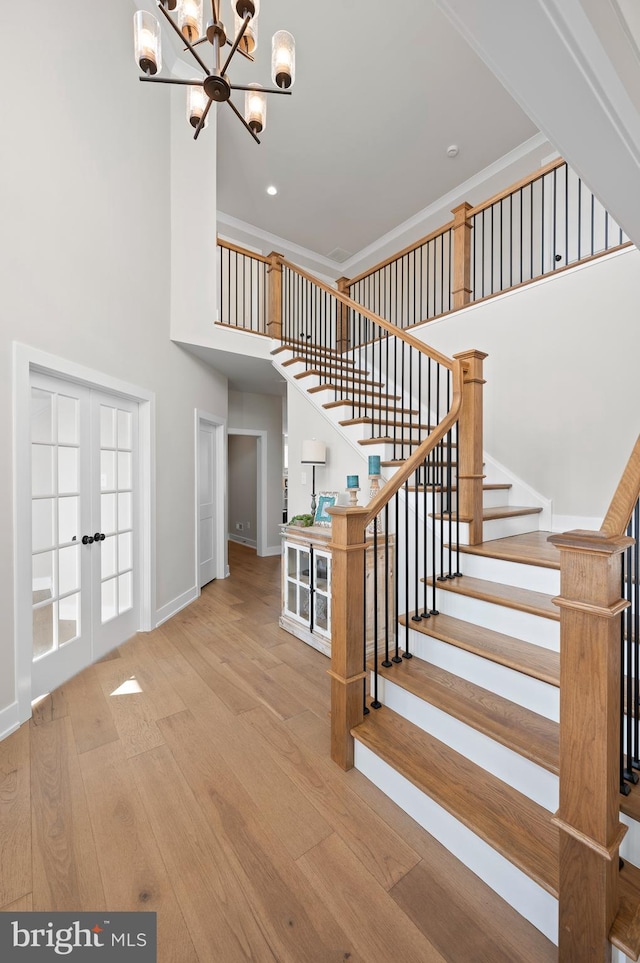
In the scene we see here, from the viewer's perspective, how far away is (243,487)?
24.3 ft

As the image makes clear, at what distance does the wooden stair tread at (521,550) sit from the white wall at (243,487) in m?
4.72

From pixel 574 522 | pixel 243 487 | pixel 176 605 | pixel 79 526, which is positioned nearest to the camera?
pixel 79 526

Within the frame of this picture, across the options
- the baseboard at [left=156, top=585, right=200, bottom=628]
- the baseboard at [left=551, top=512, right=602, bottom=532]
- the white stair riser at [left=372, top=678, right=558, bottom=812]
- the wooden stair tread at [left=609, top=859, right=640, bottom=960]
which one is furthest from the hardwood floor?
the baseboard at [left=551, top=512, right=602, bottom=532]

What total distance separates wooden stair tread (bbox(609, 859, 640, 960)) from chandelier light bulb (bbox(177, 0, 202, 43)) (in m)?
4.11

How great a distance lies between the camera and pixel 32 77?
2242mm

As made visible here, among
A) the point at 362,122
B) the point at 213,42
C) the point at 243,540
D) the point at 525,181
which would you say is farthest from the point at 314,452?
the point at 243,540

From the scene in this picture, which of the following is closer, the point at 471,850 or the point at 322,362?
the point at 471,850

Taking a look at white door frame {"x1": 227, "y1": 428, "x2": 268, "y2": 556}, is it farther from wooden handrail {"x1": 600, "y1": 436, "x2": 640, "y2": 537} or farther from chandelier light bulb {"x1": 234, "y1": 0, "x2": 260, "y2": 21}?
wooden handrail {"x1": 600, "y1": 436, "x2": 640, "y2": 537}

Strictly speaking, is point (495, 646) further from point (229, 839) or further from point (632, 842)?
point (229, 839)

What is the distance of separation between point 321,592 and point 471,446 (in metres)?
1.55

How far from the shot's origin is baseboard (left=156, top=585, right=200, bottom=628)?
363cm

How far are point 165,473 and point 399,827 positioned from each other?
3.19m

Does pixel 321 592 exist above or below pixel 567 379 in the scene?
below

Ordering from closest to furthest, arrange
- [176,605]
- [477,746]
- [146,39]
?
[477,746] → [146,39] → [176,605]
